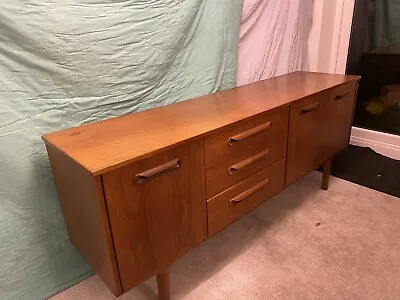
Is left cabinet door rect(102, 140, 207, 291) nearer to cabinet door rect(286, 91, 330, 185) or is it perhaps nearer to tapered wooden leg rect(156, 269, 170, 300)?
tapered wooden leg rect(156, 269, 170, 300)

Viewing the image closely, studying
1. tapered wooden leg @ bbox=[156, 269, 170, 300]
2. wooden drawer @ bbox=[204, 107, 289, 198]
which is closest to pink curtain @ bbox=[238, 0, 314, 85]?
wooden drawer @ bbox=[204, 107, 289, 198]

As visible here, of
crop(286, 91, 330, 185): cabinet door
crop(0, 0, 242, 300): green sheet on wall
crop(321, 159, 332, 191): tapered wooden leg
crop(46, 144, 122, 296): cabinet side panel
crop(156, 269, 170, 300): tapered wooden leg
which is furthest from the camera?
crop(321, 159, 332, 191): tapered wooden leg

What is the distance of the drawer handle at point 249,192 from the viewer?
131cm

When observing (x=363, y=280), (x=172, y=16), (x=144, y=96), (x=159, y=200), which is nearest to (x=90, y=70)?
(x=144, y=96)

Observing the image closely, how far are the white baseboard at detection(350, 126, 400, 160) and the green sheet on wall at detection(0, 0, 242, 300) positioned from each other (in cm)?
164

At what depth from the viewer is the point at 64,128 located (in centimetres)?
123

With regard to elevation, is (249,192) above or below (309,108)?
below

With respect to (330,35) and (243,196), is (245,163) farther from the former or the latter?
(330,35)

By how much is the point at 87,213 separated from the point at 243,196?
0.62 metres

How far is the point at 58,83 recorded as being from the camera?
1168mm

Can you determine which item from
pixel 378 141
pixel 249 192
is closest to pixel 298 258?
pixel 249 192

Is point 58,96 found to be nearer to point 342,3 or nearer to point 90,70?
point 90,70

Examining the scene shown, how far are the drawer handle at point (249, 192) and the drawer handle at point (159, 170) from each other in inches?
14.3

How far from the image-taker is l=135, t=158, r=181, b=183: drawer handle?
95cm
